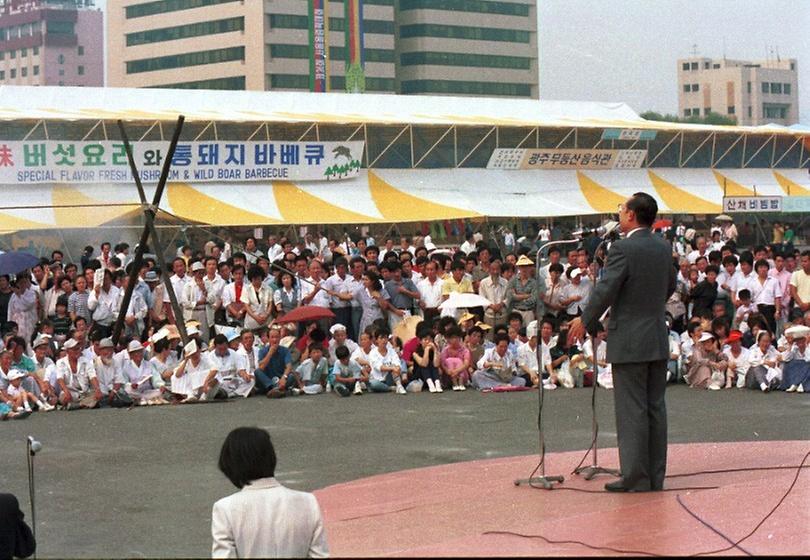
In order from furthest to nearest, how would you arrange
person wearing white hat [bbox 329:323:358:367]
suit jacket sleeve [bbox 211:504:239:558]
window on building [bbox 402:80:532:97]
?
window on building [bbox 402:80:532:97], person wearing white hat [bbox 329:323:358:367], suit jacket sleeve [bbox 211:504:239:558]

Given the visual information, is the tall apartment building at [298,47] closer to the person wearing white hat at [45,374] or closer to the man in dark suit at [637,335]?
the person wearing white hat at [45,374]

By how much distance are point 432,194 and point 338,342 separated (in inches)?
815

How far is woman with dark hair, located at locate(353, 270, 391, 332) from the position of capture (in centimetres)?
1517

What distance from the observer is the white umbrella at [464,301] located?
15.1 meters

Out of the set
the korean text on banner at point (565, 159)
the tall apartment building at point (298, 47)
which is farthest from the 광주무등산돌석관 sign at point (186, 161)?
the tall apartment building at point (298, 47)

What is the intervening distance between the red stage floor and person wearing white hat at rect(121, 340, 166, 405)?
17.6ft

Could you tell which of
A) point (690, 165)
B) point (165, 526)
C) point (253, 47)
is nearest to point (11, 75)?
point (253, 47)

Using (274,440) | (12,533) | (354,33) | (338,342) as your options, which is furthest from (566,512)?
(354,33)

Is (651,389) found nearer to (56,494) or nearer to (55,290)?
(56,494)

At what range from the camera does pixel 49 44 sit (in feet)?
438

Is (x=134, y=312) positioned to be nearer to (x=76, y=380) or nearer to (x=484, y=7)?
(x=76, y=380)

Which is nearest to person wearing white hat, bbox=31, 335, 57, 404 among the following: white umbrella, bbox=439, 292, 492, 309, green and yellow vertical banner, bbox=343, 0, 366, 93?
white umbrella, bbox=439, 292, 492, 309

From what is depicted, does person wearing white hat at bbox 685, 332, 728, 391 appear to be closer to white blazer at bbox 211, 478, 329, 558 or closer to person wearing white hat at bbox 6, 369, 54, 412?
person wearing white hat at bbox 6, 369, 54, 412

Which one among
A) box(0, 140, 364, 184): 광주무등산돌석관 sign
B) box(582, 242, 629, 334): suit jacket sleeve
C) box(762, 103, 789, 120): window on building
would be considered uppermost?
box(762, 103, 789, 120): window on building
